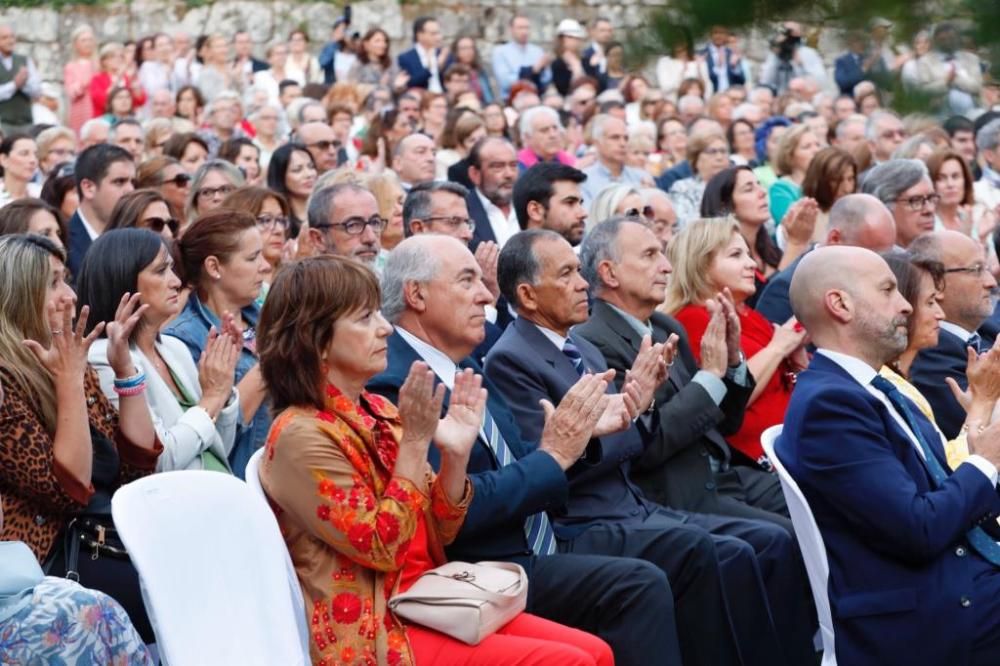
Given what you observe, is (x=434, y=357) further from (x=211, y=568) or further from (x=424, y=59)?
(x=424, y=59)

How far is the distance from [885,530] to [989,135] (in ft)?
24.2

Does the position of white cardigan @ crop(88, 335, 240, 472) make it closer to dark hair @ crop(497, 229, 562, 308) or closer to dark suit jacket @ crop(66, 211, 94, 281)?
dark hair @ crop(497, 229, 562, 308)

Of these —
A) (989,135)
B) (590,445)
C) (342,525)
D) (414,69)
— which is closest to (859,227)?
(590,445)

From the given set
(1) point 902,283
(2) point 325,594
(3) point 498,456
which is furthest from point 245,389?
(1) point 902,283

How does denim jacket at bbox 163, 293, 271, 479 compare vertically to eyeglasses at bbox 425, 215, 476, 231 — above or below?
above

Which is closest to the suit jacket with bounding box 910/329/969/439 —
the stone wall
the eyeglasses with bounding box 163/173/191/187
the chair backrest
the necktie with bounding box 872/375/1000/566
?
the necktie with bounding box 872/375/1000/566

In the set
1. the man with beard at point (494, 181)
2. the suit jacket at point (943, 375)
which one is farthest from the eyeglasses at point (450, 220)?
the suit jacket at point (943, 375)

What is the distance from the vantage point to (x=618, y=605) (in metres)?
4.70

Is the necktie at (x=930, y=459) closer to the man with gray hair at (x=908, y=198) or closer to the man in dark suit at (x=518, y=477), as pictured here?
the man in dark suit at (x=518, y=477)

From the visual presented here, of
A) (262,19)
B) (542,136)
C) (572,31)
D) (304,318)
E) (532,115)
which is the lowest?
(262,19)

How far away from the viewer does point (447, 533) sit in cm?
438

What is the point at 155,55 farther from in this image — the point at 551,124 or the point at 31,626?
the point at 31,626

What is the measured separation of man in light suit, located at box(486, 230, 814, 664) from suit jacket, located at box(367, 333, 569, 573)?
36 cm

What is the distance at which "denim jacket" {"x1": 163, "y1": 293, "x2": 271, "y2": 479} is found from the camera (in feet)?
17.8
